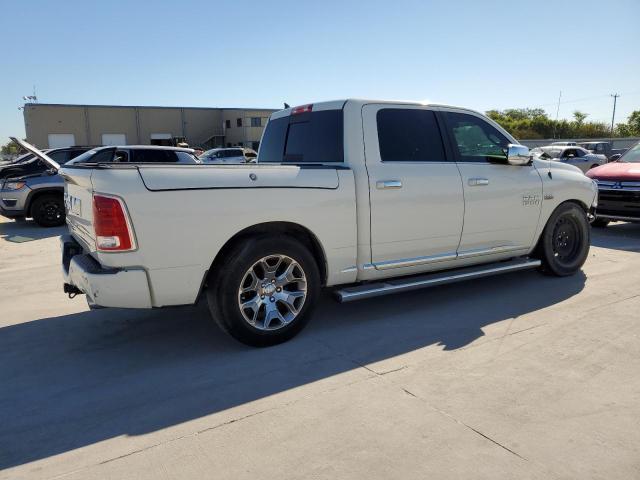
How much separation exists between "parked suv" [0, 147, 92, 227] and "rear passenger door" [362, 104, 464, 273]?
28.6ft

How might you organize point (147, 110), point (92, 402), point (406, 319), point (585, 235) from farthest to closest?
point (147, 110)
point (585, 235)
point (406, 319)
point (92, 402)

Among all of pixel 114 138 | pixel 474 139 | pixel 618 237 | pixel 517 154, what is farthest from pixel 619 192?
pixel 114 138

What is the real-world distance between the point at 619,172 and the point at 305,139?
664 cm

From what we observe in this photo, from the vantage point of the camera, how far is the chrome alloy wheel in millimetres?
3857

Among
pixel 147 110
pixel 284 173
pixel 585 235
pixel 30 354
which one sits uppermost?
pixel 147 110

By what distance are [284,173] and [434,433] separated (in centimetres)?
213

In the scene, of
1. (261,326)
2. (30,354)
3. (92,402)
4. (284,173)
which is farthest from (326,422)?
(30,354)

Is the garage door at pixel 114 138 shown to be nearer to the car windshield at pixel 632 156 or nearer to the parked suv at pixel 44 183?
the parked suv at pixel 44 183

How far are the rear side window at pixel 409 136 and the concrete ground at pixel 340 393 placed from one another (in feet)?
4.82

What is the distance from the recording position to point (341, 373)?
349 cm

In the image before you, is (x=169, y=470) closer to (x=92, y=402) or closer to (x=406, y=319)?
(x=92, y=402)

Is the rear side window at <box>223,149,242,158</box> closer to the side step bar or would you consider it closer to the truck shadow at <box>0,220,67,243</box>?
the truck shadow at <box>0,220,67,243</box>

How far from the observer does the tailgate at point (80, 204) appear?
348 cm

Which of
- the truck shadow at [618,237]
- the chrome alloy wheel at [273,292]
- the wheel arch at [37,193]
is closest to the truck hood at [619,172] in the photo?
the truck shadow at [618,237]
